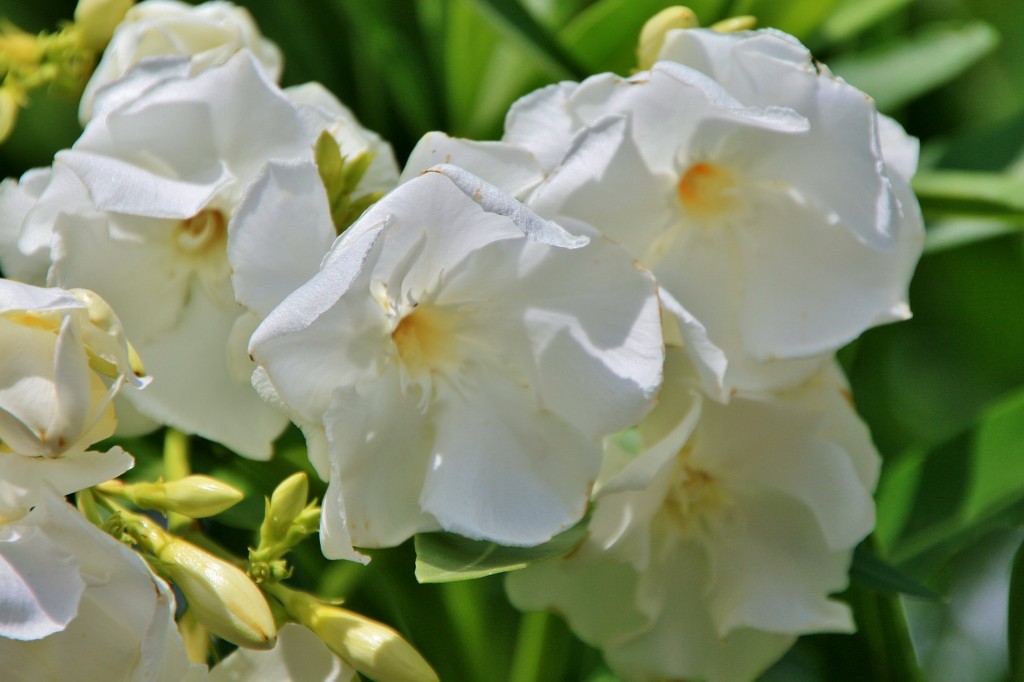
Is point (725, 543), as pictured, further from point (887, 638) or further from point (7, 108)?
point (7, 108)

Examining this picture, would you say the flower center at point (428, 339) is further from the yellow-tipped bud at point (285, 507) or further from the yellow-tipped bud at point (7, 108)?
the yellow-tipped bud at point (7, 108)

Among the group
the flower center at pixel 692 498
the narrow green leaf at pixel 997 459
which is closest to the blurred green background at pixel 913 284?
the narrow green leaf at pixel 997 459

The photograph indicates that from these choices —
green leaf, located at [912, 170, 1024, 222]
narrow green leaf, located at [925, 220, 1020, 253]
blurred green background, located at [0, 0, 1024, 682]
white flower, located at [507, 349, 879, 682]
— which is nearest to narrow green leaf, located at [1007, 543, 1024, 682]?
blurred green background, located at [0, 0, 1024, 682]

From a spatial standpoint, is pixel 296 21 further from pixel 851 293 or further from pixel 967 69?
pixel 967 69

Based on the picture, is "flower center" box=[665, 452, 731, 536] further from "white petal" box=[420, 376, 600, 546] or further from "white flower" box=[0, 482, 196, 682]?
"white flower" box=[0, 482, 196, 682]

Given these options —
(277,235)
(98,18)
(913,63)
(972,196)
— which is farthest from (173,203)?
(913,63)

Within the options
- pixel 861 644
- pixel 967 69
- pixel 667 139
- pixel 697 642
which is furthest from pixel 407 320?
pixel 967 69
